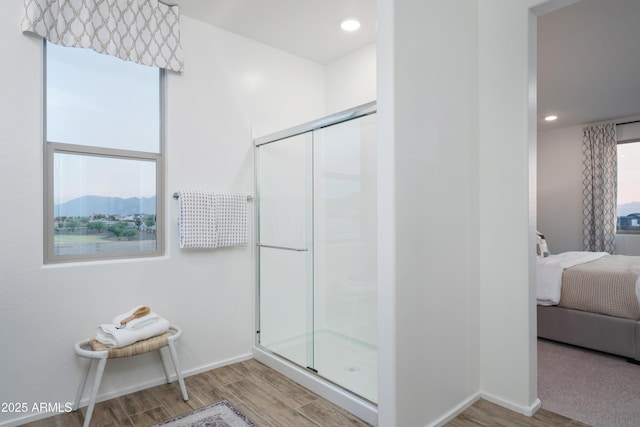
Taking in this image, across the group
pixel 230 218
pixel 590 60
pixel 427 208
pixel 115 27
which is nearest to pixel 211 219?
pixel 230 218

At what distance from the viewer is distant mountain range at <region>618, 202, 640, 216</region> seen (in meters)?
5.54

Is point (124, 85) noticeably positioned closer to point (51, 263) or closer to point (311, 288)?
point (51, 263)

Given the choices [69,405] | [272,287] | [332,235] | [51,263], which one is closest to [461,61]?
[332,235]

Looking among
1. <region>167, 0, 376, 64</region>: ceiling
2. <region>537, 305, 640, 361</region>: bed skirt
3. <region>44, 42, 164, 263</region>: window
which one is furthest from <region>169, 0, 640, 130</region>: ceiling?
<region>537, 305, 640, 361</region>: bed skirt

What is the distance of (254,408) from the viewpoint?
2.17 m

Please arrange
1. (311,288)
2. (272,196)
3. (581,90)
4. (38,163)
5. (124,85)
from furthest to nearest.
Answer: (581,90)
(272,196)
(311,288)
(124,85)
(38,163)

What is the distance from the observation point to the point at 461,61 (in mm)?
2158

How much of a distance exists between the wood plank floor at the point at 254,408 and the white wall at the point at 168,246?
14 centimetres

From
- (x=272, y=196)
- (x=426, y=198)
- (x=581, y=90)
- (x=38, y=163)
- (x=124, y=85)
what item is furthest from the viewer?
(x=581, y=90)

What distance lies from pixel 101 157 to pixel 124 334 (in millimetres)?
1145

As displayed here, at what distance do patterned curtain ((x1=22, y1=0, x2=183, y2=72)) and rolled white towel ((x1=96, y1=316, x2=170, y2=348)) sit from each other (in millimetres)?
1685

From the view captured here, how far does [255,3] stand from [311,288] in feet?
6.68

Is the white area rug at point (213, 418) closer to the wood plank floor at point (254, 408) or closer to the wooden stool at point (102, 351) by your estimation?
the wood plank floor at point (254, 408)

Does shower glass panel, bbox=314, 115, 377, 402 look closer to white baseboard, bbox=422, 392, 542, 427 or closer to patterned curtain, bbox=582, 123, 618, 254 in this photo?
white baseboard, bbox=422, 392, 542, 427
